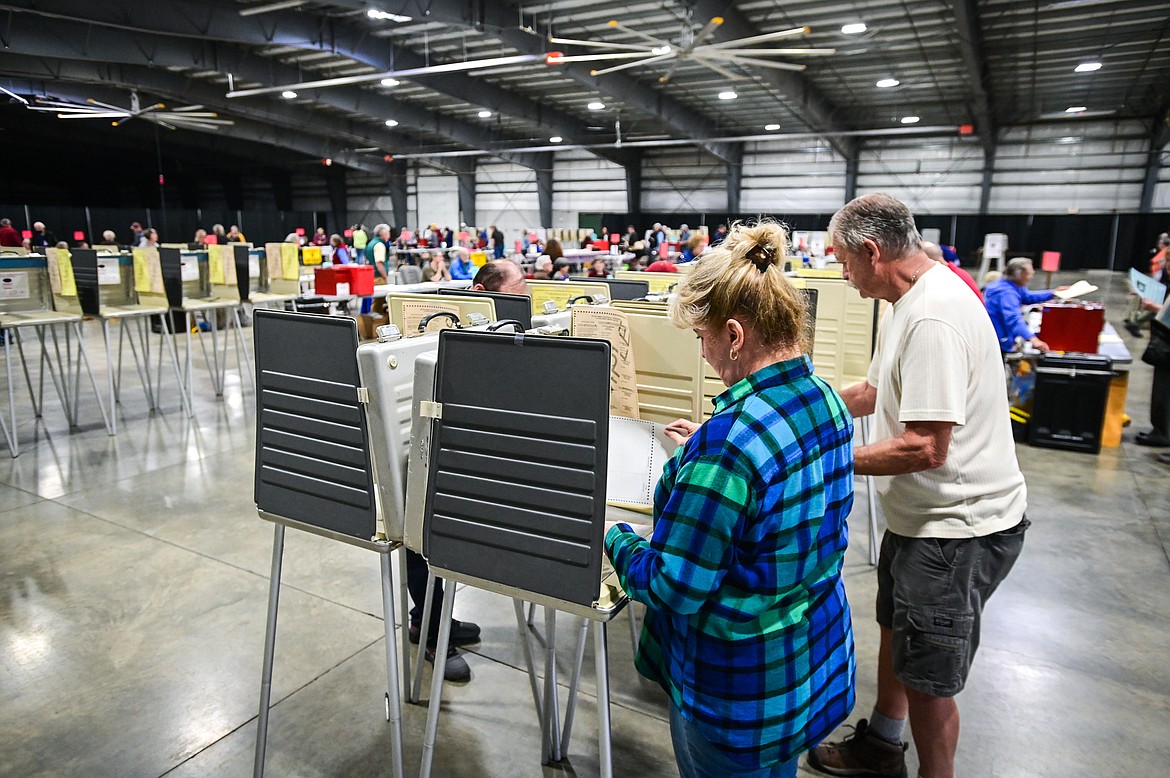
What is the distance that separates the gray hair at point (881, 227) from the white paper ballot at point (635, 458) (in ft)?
2.07

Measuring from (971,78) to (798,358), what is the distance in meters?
13.0

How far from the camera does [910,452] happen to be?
1.52 m

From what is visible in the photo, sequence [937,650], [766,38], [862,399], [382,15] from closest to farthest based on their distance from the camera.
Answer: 1. [937,650]
2. [862,399]
3. [766,38]
4. [382,15]

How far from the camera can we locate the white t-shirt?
1.52m

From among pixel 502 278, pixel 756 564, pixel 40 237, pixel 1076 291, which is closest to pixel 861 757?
pixel 756 564

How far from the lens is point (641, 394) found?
2.37 metres

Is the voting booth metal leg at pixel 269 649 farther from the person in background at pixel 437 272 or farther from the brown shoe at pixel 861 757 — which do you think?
the person in background at pixel 437 272

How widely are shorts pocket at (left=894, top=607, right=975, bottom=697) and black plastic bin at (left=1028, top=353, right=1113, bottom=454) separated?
14.0ft

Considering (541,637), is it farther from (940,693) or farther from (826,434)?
(826,434)

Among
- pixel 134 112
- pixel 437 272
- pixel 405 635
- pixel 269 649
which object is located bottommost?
pixel 405 635

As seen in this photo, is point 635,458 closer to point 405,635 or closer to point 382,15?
point 405,635

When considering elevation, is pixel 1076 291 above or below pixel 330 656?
above

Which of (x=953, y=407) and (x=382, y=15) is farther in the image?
(x=382, y=15)

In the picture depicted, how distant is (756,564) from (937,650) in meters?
0.83
